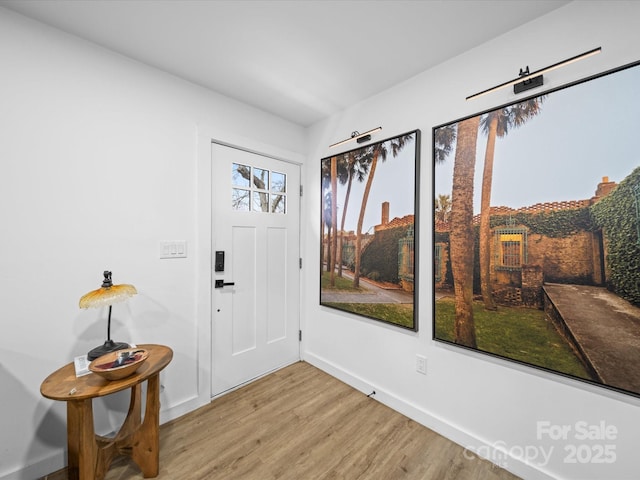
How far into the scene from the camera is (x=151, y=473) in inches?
→ 58.3

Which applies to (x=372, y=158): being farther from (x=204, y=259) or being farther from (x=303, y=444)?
(x=303, y=444)

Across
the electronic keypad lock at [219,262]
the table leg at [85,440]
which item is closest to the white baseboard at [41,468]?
the table leg at [85,440]

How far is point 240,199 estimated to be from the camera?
242 centimetres

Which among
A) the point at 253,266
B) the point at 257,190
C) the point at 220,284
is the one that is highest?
the point at 257,190

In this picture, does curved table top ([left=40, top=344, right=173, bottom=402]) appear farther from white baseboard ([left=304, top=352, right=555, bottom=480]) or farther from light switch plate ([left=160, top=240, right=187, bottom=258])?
white baseboard ([left=304, top=352, right=555, bottom=480])

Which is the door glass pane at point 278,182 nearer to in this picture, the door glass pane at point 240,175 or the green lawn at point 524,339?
the door glass pane at point 240,175

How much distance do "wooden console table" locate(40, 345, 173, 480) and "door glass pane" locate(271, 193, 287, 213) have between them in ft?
→ 4.91

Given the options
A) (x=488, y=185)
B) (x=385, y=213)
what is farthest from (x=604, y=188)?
(x=385, y=213)

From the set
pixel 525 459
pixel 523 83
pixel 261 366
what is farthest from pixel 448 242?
pixel 261 366

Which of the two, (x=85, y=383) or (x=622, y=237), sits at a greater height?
(x=622, y=237)

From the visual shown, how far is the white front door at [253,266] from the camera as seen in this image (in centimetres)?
229

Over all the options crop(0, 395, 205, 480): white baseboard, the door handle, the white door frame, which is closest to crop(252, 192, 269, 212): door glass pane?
the white door frame

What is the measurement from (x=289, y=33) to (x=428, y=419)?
270 cm

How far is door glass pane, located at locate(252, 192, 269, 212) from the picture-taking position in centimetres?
251
